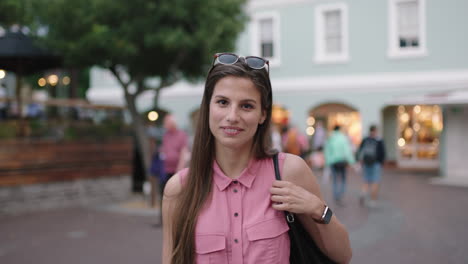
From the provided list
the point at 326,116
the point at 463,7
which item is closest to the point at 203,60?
the point at 463,7

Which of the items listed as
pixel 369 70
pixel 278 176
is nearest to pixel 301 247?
pixel 278 176

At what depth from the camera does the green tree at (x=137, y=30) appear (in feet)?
29.7

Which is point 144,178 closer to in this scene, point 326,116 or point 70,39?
point 70,39

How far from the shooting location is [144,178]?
38.5 ft

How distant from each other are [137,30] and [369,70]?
10698mm

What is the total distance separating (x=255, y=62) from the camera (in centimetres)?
178

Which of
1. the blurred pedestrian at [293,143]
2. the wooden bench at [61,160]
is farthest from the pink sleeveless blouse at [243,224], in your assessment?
the blurred pedestrian at [293,143]

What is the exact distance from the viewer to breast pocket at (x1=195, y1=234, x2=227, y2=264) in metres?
1.69

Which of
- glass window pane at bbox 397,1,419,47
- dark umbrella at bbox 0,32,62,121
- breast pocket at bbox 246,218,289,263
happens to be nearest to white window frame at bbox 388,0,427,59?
glass window pane at bbox 397,1,419,47

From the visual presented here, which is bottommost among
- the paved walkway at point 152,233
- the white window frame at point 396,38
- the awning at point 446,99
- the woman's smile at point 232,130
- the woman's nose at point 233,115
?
the paved walkway at point 152,233

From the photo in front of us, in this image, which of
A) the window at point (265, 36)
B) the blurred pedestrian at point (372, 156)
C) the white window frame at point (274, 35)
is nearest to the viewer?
the blurred pedestrian at point (372, 156)

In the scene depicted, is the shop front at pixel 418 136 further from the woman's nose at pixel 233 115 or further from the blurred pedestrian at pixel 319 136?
the woman's nose at pixel 233 115

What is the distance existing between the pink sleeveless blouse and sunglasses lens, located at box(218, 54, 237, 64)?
1.46ft

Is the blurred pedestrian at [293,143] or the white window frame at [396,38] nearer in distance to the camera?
the blurred pedestrian at [293,143]
